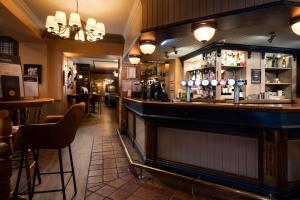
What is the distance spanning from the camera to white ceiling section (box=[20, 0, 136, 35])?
3811mm

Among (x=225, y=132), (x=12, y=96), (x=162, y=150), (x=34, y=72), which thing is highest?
(x=34, y=72)

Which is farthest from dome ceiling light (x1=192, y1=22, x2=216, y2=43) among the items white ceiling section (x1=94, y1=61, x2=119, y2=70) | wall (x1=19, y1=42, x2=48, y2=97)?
white ceiling section (x1=94, y1=61, x2=119, y2=70)

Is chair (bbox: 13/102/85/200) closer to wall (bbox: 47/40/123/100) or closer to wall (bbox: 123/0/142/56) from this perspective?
wall (bbox: 123/0/142/56)

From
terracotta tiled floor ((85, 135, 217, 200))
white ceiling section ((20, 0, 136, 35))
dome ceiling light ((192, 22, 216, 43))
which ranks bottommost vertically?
terracotta tiled floor ((85, 135, 217, 200))

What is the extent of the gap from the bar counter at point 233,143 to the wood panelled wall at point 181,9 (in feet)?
3.87

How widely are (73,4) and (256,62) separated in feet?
15.4

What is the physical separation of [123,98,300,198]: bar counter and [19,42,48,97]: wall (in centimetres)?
407

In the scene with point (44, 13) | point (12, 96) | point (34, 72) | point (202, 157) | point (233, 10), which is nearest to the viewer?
point (12, 96)

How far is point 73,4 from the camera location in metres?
3.89

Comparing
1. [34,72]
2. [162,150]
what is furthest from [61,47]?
[162,150]

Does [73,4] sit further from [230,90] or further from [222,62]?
[230,90]

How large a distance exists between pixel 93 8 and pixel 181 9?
7.60 feet

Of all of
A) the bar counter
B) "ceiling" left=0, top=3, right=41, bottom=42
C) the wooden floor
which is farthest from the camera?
"ceiling" left=0, top=3, right=41, bottom=42

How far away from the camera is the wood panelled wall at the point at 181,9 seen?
2.27 metres
